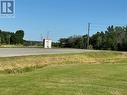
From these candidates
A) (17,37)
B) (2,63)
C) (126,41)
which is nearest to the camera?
(2,63)

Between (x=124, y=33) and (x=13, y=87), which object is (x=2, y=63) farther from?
(x=124, y=33)

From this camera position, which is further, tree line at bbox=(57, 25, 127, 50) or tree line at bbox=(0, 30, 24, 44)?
tree line at bbox=(0, 30, 24, 44)

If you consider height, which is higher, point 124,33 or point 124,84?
point 124,33

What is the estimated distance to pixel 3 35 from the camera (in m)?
133

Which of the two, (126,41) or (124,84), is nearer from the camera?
(124,84)

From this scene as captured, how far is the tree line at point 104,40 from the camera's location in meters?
87.7

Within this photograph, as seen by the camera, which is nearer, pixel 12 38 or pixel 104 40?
pixel 104 40

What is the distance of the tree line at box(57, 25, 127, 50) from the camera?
8769 cm

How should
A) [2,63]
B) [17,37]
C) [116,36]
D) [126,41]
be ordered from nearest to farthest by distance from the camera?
[2,63] → [126,41] → [116,36] → [17,37]

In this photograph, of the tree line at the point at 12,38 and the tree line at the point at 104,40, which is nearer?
the tree line at the point at 104,40

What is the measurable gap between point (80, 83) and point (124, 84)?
203 cm

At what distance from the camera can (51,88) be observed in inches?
487

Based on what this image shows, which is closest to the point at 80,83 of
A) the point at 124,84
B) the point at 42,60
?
the point at 124,84

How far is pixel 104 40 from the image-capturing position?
304ft
